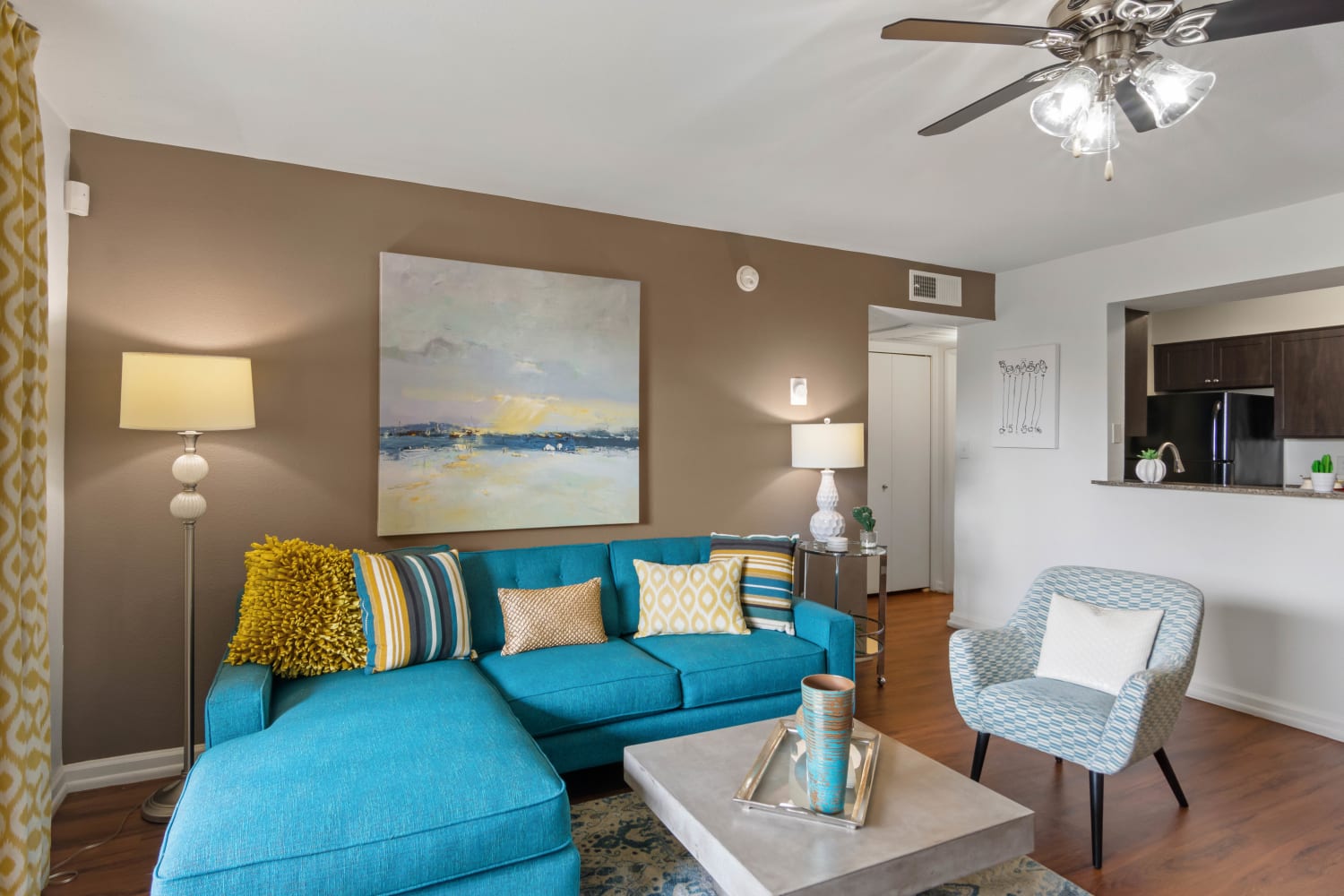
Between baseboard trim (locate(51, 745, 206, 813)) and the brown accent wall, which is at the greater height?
the brown accent wall

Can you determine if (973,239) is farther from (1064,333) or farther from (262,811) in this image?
(262,811)

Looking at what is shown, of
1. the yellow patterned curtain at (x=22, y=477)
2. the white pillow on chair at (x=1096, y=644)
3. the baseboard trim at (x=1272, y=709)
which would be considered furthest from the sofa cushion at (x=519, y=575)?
the baseboard trim at (x=1272, y=709)

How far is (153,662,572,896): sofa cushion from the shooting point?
1.59 meters

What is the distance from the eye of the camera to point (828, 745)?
1830 mm

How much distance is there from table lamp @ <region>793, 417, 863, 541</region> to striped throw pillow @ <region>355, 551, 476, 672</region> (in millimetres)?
1959

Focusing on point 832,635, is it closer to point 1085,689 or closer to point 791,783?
point 1085,689

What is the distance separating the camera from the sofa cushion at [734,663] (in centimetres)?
286

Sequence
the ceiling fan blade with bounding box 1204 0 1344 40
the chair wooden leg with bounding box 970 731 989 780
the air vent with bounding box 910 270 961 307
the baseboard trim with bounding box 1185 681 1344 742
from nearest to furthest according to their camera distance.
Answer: the ceiling fan blade with bounding box 1204 0 1344 40 → the chair wooden leg with bounding box 970 731 989 780 → the baseboard trim with bounding box 1185 681 1344 742 → the air vent with bounding box 910 270 961 307

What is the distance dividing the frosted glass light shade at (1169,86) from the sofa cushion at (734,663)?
2.19 meters

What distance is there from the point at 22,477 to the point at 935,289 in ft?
15.1

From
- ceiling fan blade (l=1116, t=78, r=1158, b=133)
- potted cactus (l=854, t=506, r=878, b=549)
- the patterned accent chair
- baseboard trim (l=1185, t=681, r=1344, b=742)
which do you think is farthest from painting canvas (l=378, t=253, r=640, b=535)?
baseboard trim (l=1185, t=681, r=1344, b=742)

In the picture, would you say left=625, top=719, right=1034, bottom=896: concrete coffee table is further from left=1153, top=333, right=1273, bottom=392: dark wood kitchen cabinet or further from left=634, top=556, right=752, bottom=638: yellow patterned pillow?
left=1153, top=333, right=1273, bottom=392: dark wood kitchen cabinet

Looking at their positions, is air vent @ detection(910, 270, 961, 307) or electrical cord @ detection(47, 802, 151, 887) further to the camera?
air vent @ detection(910, 270, 961, 307)

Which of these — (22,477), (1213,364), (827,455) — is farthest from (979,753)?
(1213,364)
